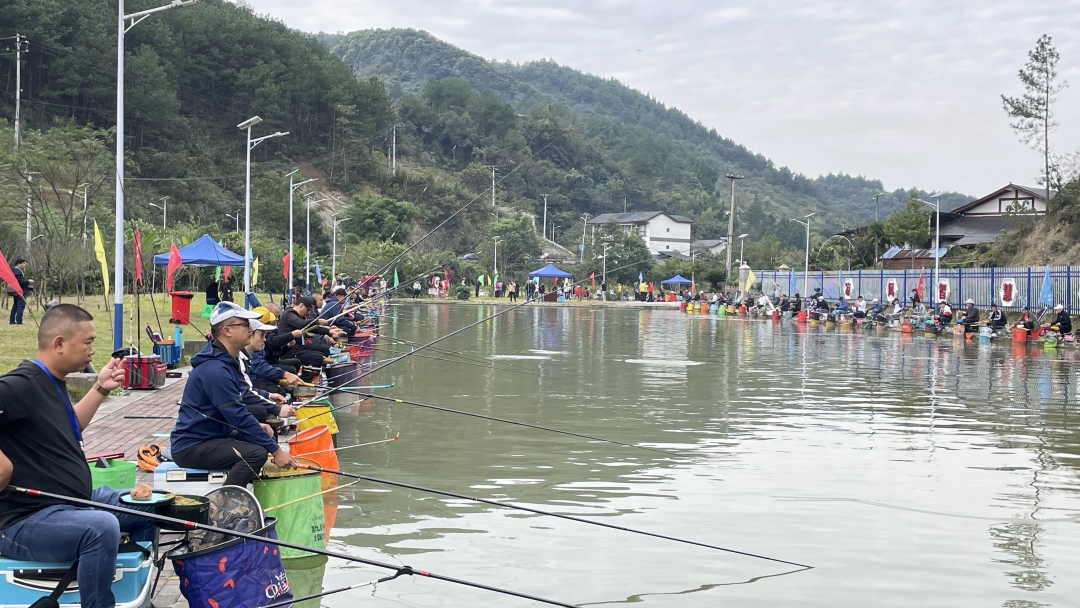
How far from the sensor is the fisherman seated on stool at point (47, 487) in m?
4.48

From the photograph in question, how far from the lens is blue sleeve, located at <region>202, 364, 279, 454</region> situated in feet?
20.3

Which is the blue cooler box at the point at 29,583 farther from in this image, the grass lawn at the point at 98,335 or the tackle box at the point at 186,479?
the grass lawn at the point at 98,335

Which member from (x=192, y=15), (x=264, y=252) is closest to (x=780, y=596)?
(x=264, y=252)

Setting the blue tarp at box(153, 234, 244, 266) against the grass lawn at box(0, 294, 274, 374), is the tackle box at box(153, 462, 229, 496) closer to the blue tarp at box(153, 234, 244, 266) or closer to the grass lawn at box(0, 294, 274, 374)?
the grass lawn at box(0, 294, 274, 374)

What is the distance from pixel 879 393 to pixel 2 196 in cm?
2524

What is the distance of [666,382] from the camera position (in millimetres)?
19094

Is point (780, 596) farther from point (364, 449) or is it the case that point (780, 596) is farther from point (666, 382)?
point (666, 382)

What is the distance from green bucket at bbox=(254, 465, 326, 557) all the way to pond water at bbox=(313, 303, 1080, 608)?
1.35ft

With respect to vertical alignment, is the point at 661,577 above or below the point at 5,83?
below

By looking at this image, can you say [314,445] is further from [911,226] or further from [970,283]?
[911,226]

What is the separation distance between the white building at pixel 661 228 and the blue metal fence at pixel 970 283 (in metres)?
62.0

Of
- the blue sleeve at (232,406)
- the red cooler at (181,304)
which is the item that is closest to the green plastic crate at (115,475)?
the blue sleeve at (232,406)

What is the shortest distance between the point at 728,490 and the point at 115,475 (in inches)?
219

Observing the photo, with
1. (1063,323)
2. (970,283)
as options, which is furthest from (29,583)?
(970,283)
